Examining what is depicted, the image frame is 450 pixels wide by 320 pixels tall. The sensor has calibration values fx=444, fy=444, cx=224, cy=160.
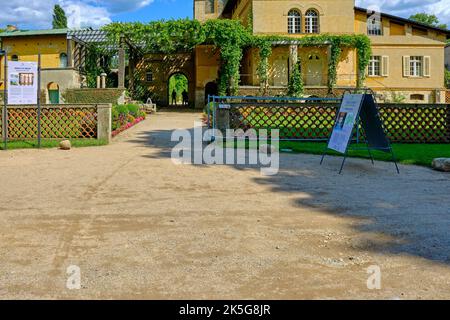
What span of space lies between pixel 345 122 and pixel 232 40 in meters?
23.5

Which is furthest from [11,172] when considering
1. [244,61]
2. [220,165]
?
[244,61]

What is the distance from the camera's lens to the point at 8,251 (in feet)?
13.5

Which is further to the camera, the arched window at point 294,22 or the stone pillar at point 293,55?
the arched window at point 294,22

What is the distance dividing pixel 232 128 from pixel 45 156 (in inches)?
228

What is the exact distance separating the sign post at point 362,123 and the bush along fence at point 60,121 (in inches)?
300

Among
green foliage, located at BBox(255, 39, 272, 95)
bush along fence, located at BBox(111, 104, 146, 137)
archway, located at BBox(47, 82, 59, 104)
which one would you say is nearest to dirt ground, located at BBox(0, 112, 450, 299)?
bush along fence, located at BBox(111, 104, 146, 137)

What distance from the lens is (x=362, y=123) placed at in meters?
9.68

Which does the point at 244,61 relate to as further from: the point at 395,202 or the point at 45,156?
the point at 395,202

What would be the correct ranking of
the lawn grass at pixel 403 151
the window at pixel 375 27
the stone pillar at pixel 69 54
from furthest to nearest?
1. the window at pixel 375 27
2. the stone pillar at pixel 69 54
3. the lawn grass at pixel 403 151

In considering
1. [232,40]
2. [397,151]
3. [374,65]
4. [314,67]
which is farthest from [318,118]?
[374,65]

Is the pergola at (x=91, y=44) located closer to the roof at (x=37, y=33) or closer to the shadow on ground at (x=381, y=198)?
the roof at (x=37, y=33)

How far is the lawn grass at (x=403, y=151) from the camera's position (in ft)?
33.8

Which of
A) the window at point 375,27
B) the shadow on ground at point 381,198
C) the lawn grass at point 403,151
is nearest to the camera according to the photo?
the shadow on ground at point 381,198

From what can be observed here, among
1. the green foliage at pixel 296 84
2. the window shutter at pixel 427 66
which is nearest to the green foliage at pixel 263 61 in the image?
the green foliage at pixel 296 84
